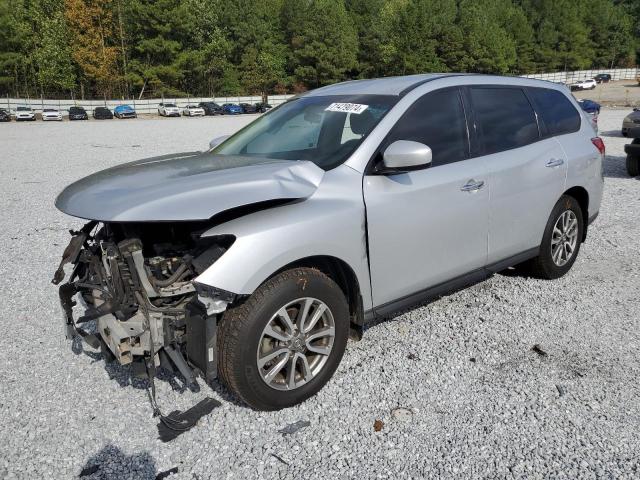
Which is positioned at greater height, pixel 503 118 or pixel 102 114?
pixel 102 114

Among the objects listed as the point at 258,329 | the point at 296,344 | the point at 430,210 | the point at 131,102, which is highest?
the point at 131,102

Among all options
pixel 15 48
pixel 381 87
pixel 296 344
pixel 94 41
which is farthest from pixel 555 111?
pixel 15 48

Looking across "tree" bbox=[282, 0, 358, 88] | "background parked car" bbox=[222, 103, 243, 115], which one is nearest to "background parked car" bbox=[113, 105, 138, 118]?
"background parked car" bbox=[222, 103, 243, 115]

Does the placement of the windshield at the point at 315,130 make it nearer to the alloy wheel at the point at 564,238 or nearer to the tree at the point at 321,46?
the alloy wheel at the point at 564,238

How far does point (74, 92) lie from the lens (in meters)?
62.9

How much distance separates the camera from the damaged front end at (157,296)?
2775 mm

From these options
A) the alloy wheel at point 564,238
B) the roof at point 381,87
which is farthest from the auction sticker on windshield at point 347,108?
the alloy wheel at point 564,238

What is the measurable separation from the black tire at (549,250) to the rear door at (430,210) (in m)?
1.01

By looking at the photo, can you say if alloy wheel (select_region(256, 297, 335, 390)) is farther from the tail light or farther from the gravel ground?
the tail light

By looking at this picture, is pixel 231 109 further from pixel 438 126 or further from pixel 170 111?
pixel 438 126

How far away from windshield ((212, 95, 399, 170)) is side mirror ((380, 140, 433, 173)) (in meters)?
0.26

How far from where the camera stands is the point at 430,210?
11.6 ft

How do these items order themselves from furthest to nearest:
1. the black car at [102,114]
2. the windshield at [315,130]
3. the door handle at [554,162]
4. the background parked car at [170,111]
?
the background parked car at [170,111] → the black car at [102,114] → the door handle at [554,162] → the windshield at [315,130]

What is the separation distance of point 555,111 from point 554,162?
1.95 feet
